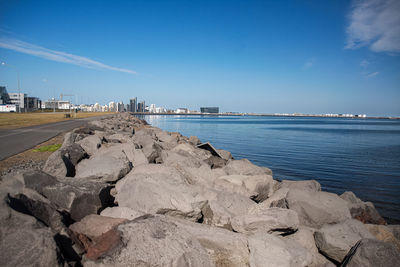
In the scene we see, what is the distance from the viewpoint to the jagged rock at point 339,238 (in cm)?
357

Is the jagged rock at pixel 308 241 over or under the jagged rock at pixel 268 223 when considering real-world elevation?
under

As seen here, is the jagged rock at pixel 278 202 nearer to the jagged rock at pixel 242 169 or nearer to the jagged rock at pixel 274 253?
the jagged rock at pixel 274 253

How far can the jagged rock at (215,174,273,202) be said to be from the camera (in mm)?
5508

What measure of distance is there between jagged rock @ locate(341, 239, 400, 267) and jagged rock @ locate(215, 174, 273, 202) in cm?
248

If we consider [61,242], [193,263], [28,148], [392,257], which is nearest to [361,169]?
[392,257]

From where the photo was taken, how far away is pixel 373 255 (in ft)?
9.98

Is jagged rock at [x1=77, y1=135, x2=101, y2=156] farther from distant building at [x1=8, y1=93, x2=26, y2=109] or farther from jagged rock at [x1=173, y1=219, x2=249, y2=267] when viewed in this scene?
distant building at [x1=8, y1=93, x2=26, y2=109]

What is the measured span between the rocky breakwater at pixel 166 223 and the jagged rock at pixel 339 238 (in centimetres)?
1

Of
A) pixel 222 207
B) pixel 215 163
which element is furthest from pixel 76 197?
pixel 215 163

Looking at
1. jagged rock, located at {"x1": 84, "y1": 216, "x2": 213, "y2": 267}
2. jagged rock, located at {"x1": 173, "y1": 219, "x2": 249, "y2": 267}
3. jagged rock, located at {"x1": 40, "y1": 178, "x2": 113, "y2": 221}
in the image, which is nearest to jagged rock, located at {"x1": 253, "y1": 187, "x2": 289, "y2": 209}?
jagged rock, located at {"x1": 173, "y1": 219, "x2": 249, "y2": 267}

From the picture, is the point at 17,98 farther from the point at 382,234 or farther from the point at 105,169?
the point at 382,234

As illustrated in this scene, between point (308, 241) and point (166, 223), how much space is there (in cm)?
228

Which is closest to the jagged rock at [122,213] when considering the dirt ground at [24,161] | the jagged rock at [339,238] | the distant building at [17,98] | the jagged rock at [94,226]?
the jagged rock at [94,226]

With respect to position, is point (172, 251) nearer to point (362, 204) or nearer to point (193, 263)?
point (193, 263)
